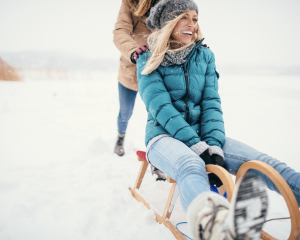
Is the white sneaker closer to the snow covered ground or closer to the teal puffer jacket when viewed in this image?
the teal puffer jacket

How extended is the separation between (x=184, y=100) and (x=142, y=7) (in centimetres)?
104

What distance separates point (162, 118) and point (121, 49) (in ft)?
2.90

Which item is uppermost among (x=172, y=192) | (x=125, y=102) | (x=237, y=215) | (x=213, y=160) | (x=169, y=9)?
(x=169, y=9)

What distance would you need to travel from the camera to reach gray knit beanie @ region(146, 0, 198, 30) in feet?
4.37

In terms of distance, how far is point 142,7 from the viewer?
5.38 ft

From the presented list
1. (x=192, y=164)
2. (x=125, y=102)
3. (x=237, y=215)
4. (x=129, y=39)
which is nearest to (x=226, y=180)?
(x=192, y=164)

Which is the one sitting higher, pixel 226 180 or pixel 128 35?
pixel 128 35

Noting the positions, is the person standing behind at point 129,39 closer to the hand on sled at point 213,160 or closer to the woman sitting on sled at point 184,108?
the woman sitting on sled at point 184,108

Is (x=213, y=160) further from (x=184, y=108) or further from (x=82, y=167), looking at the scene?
(x=82, y=167)

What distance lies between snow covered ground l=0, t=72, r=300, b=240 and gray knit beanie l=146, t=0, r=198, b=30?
166 cm

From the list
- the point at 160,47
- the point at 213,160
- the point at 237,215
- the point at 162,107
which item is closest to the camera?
the point at 237,215

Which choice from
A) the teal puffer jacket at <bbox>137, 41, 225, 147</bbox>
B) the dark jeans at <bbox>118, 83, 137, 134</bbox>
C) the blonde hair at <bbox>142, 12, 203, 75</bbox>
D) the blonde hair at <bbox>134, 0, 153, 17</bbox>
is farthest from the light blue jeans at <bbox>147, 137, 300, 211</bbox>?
the blonde hair at <bbox>134, 0, 153, 17</bbox>

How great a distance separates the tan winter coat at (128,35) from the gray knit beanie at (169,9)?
0.30m

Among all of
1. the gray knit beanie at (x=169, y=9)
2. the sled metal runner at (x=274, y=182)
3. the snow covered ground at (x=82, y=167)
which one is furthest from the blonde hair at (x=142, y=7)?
the snow covered ground at (x=82, y=167)
